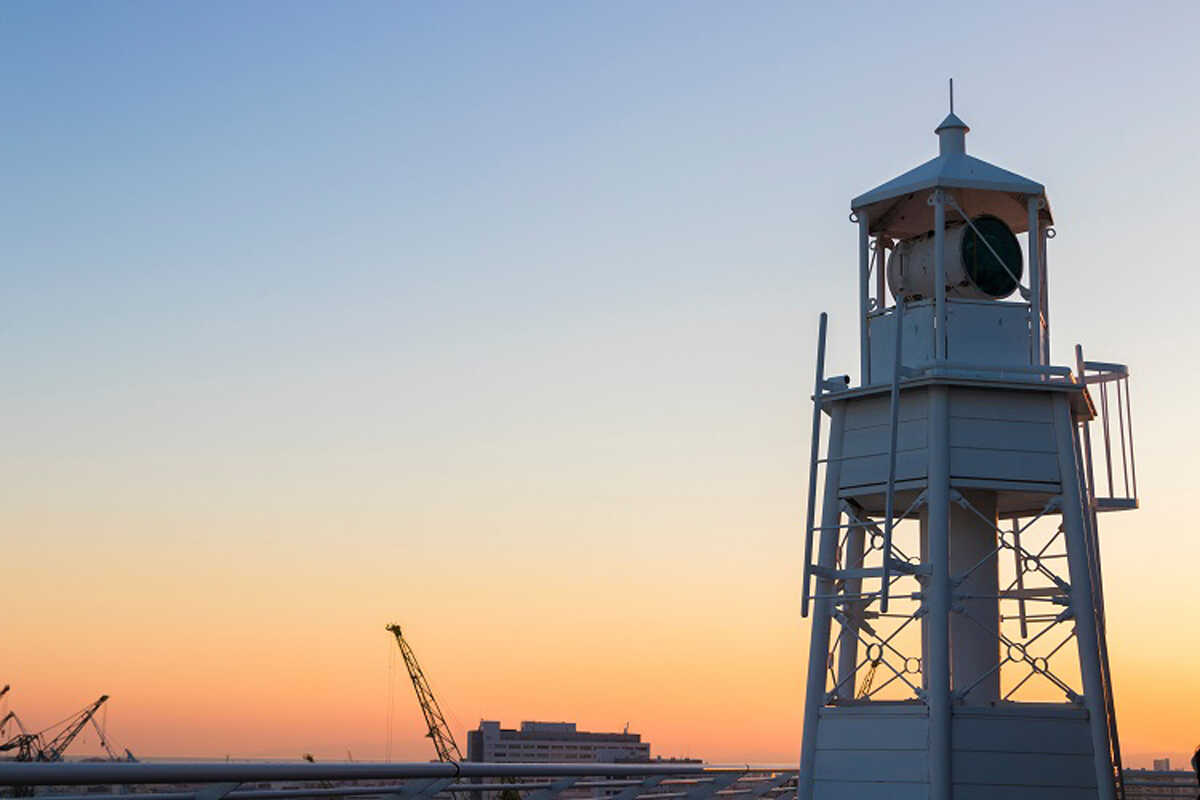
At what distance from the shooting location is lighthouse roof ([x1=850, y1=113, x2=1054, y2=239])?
99.0 ft

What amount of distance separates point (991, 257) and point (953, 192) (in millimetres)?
1413

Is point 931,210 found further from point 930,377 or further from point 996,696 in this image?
point 996,696

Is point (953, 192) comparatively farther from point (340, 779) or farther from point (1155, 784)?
point (340, 779)

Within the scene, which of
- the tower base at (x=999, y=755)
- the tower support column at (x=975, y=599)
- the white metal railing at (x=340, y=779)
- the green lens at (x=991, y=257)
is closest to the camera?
the white metal railing at (x=340, y=779)

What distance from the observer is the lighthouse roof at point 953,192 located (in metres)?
30.2

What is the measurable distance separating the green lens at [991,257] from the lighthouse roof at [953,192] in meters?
0.53

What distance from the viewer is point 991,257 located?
99.1ft

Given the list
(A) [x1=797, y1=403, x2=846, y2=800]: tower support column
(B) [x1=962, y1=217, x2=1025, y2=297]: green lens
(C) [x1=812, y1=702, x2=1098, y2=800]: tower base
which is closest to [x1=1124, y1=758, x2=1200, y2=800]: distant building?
(C) [x1=812, y1=702, x2=1098, y2=800]: tower base

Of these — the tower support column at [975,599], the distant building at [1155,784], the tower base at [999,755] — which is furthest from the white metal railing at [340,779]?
the distant building at [1155,784]

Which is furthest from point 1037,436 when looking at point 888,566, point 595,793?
point 595,793

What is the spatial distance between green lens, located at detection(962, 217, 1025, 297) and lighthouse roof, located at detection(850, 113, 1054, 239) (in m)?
0.53

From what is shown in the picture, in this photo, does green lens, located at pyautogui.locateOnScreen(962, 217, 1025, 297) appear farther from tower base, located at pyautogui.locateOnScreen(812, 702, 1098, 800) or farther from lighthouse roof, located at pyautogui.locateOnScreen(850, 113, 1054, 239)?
tower base, located at pyautogui.locateOnScreen(812, 702, 1098, 800)

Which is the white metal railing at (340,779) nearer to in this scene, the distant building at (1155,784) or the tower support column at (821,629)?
the tower support column at (821,629)

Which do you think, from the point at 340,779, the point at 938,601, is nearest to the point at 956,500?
the point at 938,601
